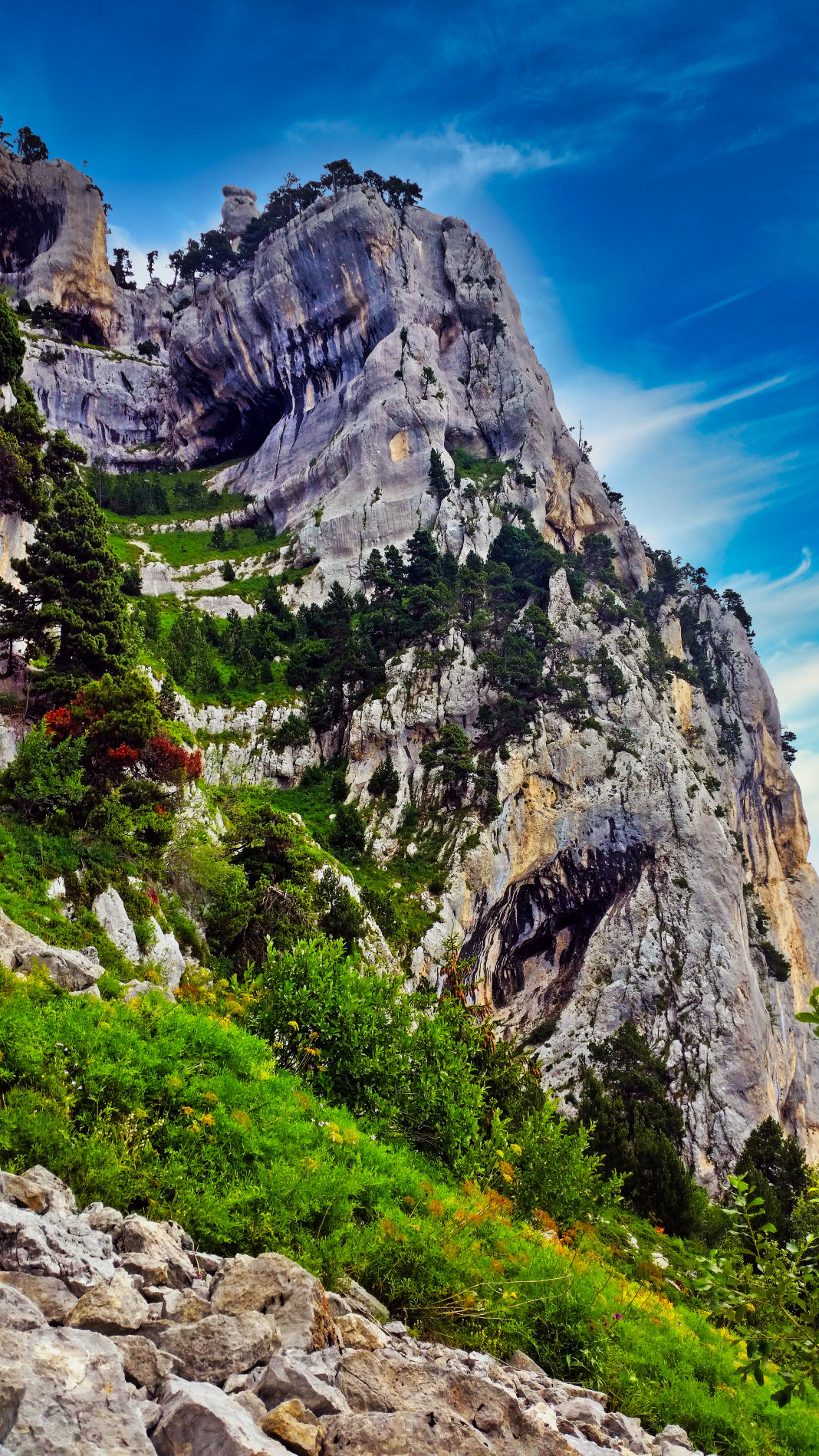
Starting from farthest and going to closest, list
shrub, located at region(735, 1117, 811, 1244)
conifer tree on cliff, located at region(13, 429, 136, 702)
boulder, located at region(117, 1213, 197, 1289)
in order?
shrub, located at region(735, 1117, 811, 1244) < conifer tree on cliff, located at region(13, 429, 136, 702) < boulder, located at region(117, 1213, 197, 1289)

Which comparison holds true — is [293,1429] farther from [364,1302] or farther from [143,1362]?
[364,1302]

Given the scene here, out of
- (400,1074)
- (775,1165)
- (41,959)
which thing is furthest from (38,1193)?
(775,1165)

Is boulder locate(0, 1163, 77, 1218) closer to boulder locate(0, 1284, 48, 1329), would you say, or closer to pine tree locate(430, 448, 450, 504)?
boulder locate(0, 1284, 48, 1329)

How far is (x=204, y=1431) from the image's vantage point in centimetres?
354

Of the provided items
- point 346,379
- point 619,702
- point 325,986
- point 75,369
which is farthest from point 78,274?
point 325,986

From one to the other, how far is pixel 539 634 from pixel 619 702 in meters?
7.83

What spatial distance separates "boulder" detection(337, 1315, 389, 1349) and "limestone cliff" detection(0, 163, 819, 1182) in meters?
27.7

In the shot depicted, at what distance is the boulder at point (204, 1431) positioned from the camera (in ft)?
11.4

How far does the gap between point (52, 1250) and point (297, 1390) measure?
68.4 inches

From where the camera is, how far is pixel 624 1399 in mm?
7176

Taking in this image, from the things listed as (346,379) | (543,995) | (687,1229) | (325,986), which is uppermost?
(346,379)

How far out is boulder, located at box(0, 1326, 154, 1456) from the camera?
3.07m

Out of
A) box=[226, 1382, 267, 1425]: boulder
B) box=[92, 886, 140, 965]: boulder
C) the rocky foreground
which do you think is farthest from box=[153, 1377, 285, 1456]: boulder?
box=[92, 886, 140, 965]: boulder

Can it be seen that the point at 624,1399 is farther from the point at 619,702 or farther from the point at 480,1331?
Answer: the point at 619,702
